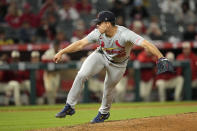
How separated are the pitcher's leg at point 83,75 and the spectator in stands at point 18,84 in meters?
5.69

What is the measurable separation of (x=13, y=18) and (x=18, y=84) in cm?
308

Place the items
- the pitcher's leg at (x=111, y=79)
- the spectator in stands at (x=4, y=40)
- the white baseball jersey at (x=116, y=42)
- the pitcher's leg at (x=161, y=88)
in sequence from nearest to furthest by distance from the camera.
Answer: the white baseball jersey at (x=116, y=42), the pitcher's leg at (x=111, y=79), the pitcher's leg at (x=161, y=88), the spectator in stands at (x=4, y=40)

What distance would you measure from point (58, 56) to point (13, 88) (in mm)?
5990

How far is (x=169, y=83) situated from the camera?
1323cm

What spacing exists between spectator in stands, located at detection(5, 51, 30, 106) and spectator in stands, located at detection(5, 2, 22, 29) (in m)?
2.11

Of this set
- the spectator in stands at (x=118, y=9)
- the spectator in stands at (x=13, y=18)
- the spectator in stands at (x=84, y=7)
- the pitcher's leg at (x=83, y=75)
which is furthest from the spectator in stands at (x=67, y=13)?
the pitcher's leg at (x=83, y=75)

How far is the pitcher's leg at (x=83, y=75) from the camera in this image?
7027 millimetres

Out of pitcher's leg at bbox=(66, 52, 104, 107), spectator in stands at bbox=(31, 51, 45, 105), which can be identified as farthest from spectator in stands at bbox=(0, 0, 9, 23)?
pitcher's leg at bbox=(66, 52, 104, 107)

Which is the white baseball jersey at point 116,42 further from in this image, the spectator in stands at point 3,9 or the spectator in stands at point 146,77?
the spectator in stands at point 3,9

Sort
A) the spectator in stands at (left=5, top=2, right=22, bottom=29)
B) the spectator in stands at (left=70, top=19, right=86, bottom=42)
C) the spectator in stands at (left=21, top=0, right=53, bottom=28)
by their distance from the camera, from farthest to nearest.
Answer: the spectator in stands at (left=21, top=0, right=53, bottom=28)
the spectator in stands at (left=5, top=2, right=22, bottom=29)
the spectator in stands at (left=70, top=19, right=86, bottom=42)

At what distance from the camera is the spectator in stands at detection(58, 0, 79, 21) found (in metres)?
15.8

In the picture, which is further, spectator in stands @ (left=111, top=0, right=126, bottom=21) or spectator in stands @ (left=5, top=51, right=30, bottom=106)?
spectator in stands @ (left=111, top=0, right=126, bottom=21)

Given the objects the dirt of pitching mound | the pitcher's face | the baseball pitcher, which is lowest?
the dirt of pitching mound

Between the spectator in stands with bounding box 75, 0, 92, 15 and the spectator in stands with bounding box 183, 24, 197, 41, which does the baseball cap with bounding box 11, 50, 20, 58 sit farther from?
the spectator in stands with bounding box 183, 24, 197, 41
